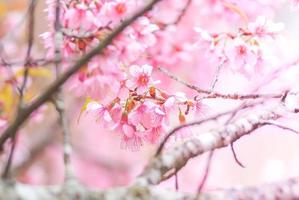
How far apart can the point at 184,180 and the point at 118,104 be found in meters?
3.18

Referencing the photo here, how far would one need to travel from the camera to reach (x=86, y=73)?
1821 millimetres

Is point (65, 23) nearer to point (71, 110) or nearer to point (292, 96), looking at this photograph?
point (292, 96)

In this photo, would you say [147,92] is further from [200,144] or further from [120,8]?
[200,144]

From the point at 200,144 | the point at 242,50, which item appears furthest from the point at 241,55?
the point at 200,144

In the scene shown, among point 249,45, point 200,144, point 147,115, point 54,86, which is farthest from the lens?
point 249,45

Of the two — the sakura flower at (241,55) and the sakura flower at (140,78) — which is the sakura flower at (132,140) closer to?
the sakura flower at (140,78)

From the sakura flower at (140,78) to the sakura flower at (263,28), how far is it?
1.10 feet

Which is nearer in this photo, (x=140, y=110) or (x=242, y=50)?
(x=140, y=110)

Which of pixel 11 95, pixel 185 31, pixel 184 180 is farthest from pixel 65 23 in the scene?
pixel 184 180

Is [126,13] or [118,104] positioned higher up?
[126,13]

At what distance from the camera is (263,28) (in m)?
1.84

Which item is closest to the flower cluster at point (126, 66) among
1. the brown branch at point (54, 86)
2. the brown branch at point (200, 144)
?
the brown branch at point (200, 144)

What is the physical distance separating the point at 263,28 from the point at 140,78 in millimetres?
398

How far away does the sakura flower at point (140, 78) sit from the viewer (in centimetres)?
174
